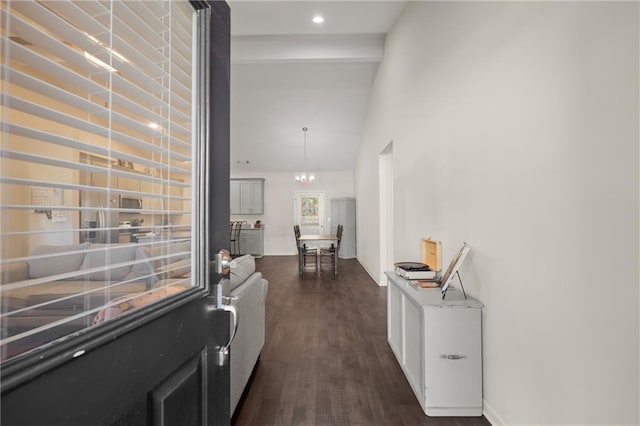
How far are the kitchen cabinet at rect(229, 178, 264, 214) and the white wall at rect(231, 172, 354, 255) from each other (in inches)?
10.7

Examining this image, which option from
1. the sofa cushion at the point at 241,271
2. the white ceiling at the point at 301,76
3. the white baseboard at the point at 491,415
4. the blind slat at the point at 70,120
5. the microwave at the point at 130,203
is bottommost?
the white baseboard at the point at 491,415

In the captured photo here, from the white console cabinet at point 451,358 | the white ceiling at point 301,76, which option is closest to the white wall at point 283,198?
the white ceiling at point 301,76

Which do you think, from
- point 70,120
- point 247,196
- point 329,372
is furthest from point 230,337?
point 247,196

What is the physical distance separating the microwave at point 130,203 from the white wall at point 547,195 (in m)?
1.50

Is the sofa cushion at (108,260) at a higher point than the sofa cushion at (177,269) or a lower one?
higher

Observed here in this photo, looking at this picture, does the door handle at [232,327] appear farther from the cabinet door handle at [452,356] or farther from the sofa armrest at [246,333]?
the cabinet door handle at [452,356]

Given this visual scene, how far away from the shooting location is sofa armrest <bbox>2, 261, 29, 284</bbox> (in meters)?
0.43

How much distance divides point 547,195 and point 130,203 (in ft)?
5.22

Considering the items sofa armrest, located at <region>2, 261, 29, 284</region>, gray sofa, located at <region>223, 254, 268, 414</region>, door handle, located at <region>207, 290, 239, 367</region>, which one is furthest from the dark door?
gray sofa, located at <region>223, 254, 268, 414</region>

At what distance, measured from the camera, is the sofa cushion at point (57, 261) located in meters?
0.49

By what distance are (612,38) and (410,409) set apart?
2.08m

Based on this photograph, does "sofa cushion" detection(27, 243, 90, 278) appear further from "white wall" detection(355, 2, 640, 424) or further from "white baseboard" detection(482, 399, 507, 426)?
"white baseboard" detection(482, 399, 507, 426)

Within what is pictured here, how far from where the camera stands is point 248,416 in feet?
5.82

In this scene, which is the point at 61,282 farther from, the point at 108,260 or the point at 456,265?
the point at 456,265
